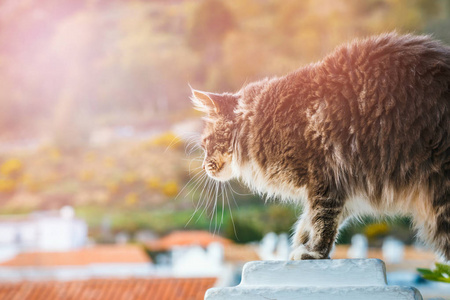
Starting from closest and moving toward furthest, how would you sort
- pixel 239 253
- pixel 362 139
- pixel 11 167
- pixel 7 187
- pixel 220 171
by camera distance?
1. pixel 362 139
2. pixel 220 171
3. pixel 239 253
4. pixel 7 187
5. pixel 11 167

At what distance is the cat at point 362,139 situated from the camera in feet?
2.98

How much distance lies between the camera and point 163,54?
7.98 meters

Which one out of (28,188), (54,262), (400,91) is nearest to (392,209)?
(400,91)

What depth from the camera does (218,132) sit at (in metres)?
1.13

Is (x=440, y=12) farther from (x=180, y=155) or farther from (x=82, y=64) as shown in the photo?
(x=82, y=64)

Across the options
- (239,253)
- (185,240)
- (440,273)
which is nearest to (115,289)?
(185,240)

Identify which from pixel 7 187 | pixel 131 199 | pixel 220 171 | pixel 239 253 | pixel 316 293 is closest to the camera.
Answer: pixel 316 293

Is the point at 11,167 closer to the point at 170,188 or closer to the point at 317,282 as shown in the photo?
the point at 170,188

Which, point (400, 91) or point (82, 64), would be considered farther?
point (82, 64)

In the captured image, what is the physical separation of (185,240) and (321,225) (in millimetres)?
6235

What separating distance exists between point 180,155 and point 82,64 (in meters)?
1.96

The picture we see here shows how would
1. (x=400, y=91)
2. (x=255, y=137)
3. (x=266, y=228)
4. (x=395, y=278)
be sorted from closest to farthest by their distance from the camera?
1. (x=400, y=91)
2. (x=255, y=137)
3. (x=395, y=278)
4. (x=266, y=228)

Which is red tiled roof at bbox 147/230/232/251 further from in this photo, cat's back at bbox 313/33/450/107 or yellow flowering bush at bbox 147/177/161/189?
cat's back at bbox 313/33/450/107

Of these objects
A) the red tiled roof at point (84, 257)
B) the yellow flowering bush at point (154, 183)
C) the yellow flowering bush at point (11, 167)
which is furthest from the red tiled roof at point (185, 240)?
the yellow flowering bush at point (11, 167)
